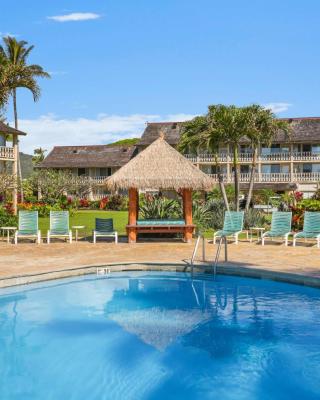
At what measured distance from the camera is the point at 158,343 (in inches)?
349

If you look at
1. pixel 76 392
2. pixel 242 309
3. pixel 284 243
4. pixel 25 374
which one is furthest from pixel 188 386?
pixel 284 243

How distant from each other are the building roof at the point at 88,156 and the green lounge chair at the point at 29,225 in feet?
127

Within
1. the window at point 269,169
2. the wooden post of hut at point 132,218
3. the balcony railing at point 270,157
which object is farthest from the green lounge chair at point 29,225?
the window at point 269,169

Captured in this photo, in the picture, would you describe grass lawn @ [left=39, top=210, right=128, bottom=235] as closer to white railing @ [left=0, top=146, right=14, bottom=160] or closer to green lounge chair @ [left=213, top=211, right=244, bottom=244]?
green lounge chair @ [left=213, top=211, right=244, bottom=244]

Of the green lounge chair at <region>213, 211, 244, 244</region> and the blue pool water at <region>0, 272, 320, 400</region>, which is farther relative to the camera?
the green lounge chair at <region>213, 211, 244, 244</region>

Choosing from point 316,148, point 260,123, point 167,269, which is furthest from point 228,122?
point 316,148

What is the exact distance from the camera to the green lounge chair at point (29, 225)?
717 inches

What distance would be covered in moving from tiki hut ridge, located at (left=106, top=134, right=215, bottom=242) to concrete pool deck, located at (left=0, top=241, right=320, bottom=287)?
0.60 m

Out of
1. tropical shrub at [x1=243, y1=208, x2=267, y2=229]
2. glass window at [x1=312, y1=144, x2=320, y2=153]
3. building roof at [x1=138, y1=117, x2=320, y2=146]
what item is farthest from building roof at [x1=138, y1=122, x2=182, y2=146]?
tropical shrub at [x1=243, y1=208, x2=267, y2=229]

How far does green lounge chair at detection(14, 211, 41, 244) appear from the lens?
18.2 metres

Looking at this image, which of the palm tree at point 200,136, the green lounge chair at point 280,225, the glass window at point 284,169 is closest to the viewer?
the green lounge chair at point 280,225

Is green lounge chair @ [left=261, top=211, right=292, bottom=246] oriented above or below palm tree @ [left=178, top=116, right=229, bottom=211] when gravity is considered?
below

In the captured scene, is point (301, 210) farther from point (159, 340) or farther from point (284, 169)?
point (284, 169)

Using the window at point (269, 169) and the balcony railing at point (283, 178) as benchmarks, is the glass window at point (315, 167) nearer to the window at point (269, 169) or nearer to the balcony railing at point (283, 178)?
the balcony railing at point (283, 178)
